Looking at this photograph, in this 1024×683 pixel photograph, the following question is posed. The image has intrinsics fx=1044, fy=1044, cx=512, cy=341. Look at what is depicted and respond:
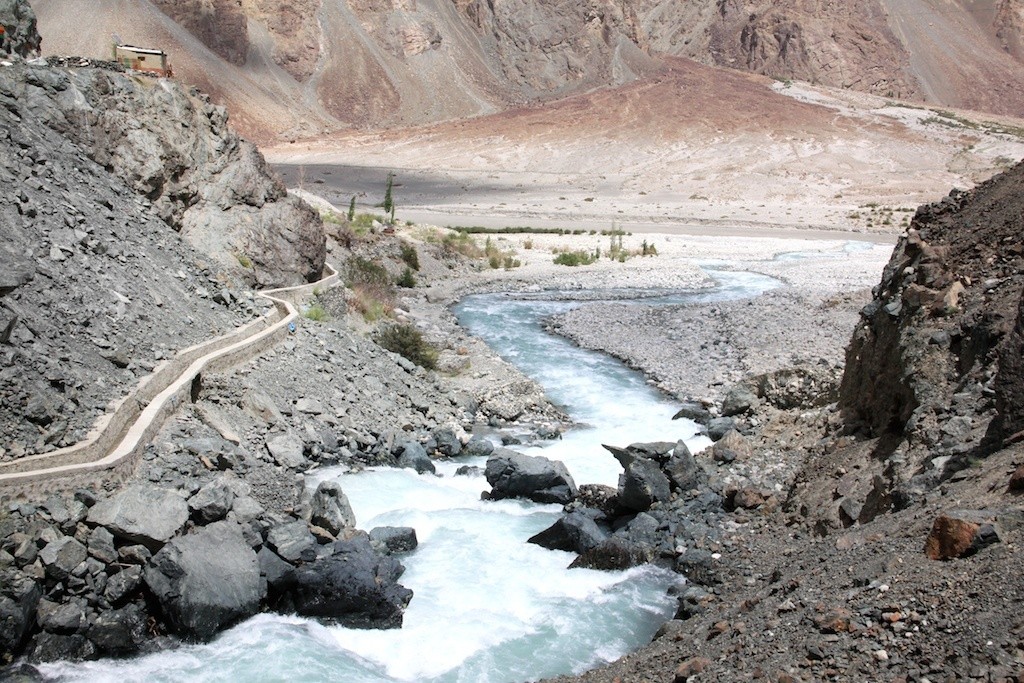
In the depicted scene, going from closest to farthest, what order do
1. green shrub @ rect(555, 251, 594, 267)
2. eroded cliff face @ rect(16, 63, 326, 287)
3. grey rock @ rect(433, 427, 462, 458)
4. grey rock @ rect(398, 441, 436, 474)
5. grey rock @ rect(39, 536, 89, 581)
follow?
grey rock @ rect(39, 536, 89, 581), grey rock @ rect(398, 441, 436, 474), grey rock @ rect(433, 427, 462, 458), eroded cliff face @ rect(16, 63, 326, 287), green shrub @ rect(555, 251, 594, 267)

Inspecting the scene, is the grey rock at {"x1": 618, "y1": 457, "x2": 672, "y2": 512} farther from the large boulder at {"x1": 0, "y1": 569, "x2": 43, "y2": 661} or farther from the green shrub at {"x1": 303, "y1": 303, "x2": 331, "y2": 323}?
the green shrub at {"x1": 303, "y1": 303, "x2": 331, "y2": 323}

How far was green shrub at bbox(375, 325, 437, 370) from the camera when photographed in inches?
838

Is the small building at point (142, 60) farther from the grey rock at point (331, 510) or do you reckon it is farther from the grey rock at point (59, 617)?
the grey rock at point (59, 617)

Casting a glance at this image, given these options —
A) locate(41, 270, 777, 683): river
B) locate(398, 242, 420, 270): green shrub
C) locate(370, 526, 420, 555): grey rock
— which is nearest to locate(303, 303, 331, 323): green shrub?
locate(41, 270, 777, 683): river

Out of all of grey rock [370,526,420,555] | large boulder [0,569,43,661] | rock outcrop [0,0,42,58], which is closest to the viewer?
large boulder [0,569,43,661]

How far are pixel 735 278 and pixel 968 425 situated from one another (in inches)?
1176

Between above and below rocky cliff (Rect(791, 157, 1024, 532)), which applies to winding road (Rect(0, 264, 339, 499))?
below

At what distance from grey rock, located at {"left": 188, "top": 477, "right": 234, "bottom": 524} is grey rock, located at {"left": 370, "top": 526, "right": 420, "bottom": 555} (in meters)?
1.79

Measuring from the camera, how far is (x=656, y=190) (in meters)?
73.0

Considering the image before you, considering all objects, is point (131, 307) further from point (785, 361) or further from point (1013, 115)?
point (1013, 115)

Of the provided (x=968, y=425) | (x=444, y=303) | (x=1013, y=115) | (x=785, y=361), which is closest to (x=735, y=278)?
(x=444, y=303)

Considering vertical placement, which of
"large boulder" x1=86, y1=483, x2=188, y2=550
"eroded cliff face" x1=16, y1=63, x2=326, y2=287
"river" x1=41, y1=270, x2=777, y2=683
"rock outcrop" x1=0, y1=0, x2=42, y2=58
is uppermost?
"rock outcrop" x1=0, y1=0, x2=42, y2=58

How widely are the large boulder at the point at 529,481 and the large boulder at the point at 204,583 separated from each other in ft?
14.5

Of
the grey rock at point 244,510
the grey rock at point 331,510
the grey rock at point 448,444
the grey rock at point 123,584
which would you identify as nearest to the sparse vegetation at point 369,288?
the grey rock at point 448,444
